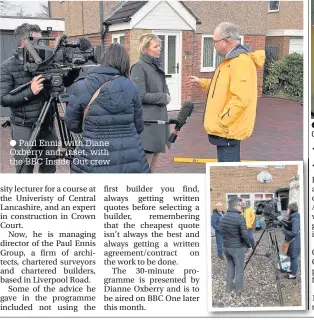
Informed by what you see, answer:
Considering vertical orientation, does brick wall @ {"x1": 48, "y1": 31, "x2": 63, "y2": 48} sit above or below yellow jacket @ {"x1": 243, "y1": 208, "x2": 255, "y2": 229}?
above

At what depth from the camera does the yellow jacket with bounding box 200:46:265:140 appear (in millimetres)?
1834

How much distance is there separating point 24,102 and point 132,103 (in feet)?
1.68

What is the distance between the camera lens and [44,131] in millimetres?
1965

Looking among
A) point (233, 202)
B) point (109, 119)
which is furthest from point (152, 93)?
point (233, 202)

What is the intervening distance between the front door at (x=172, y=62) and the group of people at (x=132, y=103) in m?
0.03

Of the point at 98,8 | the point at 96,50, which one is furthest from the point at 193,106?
the point at 98,8

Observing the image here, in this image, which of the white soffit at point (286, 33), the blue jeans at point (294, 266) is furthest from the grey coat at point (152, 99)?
the blue jeans at point (294, 266)

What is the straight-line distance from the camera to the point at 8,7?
6.20 feet

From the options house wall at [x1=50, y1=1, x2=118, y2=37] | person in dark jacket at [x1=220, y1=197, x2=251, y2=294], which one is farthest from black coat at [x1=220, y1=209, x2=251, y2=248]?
house wall at [x1=50, y1=1, x2=118, y2=37]

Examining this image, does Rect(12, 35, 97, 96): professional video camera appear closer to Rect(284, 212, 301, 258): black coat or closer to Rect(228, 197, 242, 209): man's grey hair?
Rect(228, 197, 242, 209): man's grey hair

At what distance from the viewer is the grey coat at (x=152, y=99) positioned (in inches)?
77.0

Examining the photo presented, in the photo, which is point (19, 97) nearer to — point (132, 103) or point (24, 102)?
point (24, 102)

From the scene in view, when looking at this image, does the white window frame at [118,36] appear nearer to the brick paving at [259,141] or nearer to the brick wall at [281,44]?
the brick paving at [259,141]

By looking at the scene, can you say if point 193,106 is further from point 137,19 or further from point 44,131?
point 44,131
